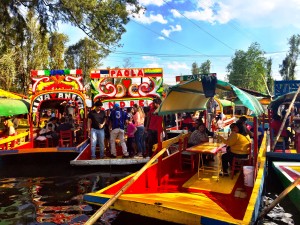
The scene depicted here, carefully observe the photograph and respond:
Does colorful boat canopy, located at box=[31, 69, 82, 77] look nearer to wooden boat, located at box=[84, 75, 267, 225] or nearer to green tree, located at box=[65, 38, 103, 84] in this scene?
wooden boat, located at box=[84, 75, 267, 225]

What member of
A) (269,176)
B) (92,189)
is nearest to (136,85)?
(92,189)

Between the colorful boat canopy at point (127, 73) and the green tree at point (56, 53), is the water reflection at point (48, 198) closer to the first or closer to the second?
the colorful boat canopy at point (127, 73)

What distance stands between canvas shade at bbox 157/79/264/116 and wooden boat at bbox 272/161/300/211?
5.48ft

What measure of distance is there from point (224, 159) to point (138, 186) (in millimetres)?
2421

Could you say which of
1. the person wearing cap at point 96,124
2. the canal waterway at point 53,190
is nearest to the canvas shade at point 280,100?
the canal waterway at point 53,190

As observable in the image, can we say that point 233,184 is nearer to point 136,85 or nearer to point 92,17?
point 136,85

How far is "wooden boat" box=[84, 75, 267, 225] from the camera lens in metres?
4.41

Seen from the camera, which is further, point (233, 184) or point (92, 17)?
point (92, 17)

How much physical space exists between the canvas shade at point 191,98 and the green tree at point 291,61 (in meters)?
66.0

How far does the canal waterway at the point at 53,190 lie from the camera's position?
18.9 feet

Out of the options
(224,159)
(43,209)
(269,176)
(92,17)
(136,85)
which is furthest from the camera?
(92,17)

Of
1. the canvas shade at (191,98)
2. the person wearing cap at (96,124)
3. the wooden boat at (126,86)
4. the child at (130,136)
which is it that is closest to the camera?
the canvas shade at (191,98)

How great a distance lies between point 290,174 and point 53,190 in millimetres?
5659

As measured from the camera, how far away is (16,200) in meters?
6.87
